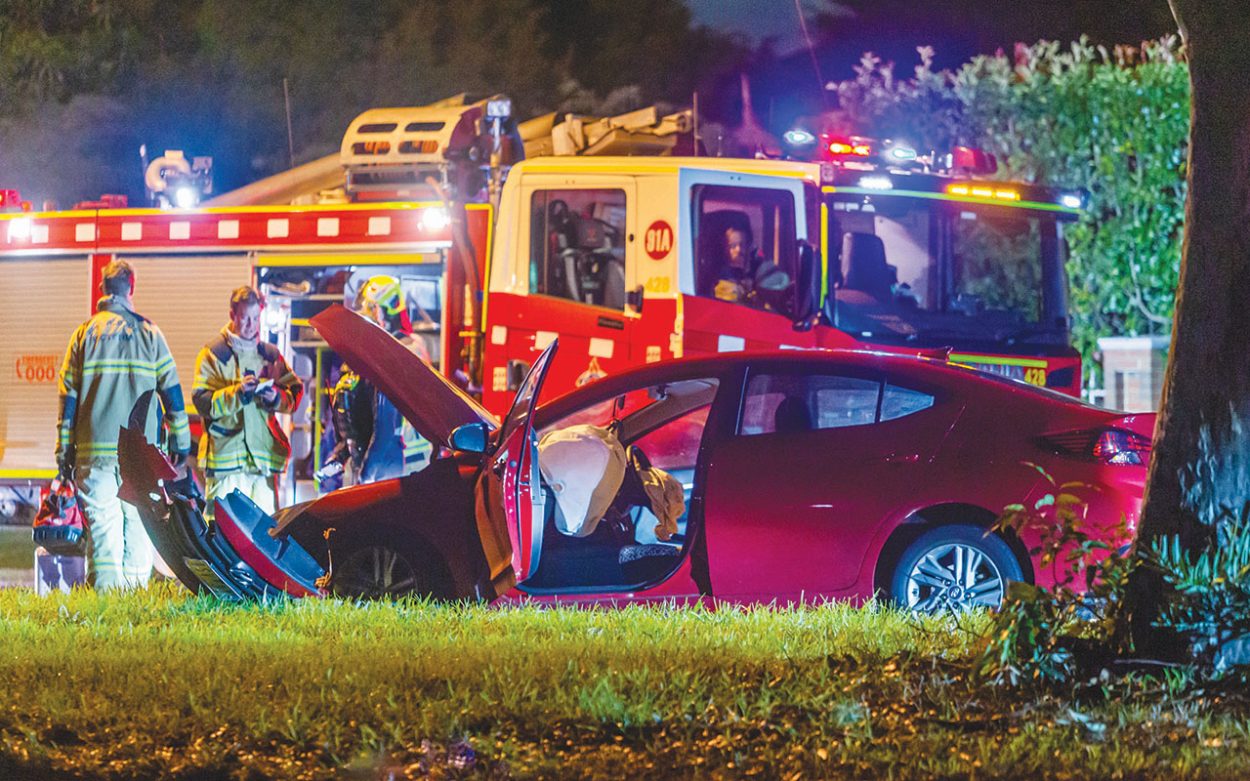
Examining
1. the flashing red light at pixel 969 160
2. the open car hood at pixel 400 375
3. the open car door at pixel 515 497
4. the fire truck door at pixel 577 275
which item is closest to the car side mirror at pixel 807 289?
the fire truck door at pixel 577 275

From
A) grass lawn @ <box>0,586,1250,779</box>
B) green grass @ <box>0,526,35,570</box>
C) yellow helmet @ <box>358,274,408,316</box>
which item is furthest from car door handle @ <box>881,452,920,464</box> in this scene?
green grass @ <box>0,526,35,570</box>

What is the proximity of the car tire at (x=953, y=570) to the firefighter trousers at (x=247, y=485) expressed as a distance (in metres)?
3.34

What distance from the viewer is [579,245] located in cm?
1139

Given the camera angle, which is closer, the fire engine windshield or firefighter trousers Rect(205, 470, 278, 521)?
firefighter trousers Rect(205, 470, 278, 521)

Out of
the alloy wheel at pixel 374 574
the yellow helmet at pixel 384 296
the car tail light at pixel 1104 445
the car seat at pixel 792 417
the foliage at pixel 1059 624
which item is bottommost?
the alloy wheel at pixel 374 574

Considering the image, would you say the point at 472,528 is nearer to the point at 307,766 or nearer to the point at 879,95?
the point at 307,766

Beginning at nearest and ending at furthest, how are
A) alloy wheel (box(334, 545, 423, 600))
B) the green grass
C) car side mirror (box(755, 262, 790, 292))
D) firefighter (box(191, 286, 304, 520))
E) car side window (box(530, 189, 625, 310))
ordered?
alloy wheel (box(334, 545, 423, 600)), firefighter (box(191, 286, 304, 520)), car side mirror (box(755, 262, 790, 292)), car side window (box(530, 189, 625, 310)), the green grass

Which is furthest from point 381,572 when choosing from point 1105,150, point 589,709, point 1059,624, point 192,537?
point 1105,150

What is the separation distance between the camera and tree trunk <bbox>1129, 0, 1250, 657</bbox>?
563 centimetres

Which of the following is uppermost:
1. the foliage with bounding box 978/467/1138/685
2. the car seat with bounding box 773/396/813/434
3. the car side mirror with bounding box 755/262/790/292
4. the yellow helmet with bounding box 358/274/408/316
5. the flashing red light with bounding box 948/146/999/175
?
the flashing red light with bounding box 948/146/999/175

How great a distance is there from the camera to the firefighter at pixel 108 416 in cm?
872

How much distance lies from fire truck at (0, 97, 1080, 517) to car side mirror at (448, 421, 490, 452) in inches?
144

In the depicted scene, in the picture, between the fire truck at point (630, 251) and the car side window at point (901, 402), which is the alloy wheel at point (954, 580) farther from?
the fire truck at point (630, 251)

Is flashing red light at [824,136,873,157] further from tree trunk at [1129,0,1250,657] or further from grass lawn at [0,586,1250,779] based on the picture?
tree trunk at [1129,0,1250,657]
